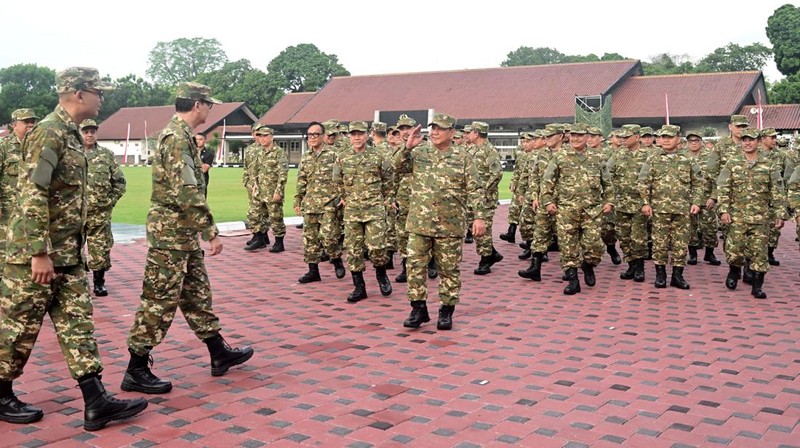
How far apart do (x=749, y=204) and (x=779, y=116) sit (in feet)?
104

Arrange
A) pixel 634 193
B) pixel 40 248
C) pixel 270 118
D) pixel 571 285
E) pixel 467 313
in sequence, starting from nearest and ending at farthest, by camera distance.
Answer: pixel 40 248, pixel 467 313, pixel 571 285, pixel 634 193, pixel 270 118

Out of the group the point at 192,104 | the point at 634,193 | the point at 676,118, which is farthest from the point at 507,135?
the point at 192,104

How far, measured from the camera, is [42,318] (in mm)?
3953

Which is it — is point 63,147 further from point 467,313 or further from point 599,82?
point 599,82

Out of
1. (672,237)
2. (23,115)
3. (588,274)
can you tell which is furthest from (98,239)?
(672,237)

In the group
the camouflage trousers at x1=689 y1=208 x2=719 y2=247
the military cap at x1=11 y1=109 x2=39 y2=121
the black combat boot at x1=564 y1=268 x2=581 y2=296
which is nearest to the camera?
the military cap at x1=11 y1=109 x2=39 y2=121

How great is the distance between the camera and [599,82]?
136 feet

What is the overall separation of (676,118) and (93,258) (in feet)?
114

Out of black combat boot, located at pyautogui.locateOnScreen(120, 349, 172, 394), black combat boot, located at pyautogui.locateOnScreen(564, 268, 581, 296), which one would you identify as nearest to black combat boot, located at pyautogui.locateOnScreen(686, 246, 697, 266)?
black combat boot, located at pyautogui.locateOnScreen(564, 268, 581, 296)

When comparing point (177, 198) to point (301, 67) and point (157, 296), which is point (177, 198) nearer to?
point (157, 296)

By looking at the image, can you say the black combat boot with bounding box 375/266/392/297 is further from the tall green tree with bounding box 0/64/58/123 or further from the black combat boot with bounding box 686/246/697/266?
the tall green tree with bounding box 0/64/58/123

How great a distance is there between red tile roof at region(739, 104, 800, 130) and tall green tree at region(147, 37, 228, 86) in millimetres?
83869

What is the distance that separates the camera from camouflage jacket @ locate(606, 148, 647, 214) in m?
9.75

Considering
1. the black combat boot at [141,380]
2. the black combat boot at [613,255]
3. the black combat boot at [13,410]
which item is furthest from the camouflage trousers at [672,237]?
the black combat boot at [13,410]
